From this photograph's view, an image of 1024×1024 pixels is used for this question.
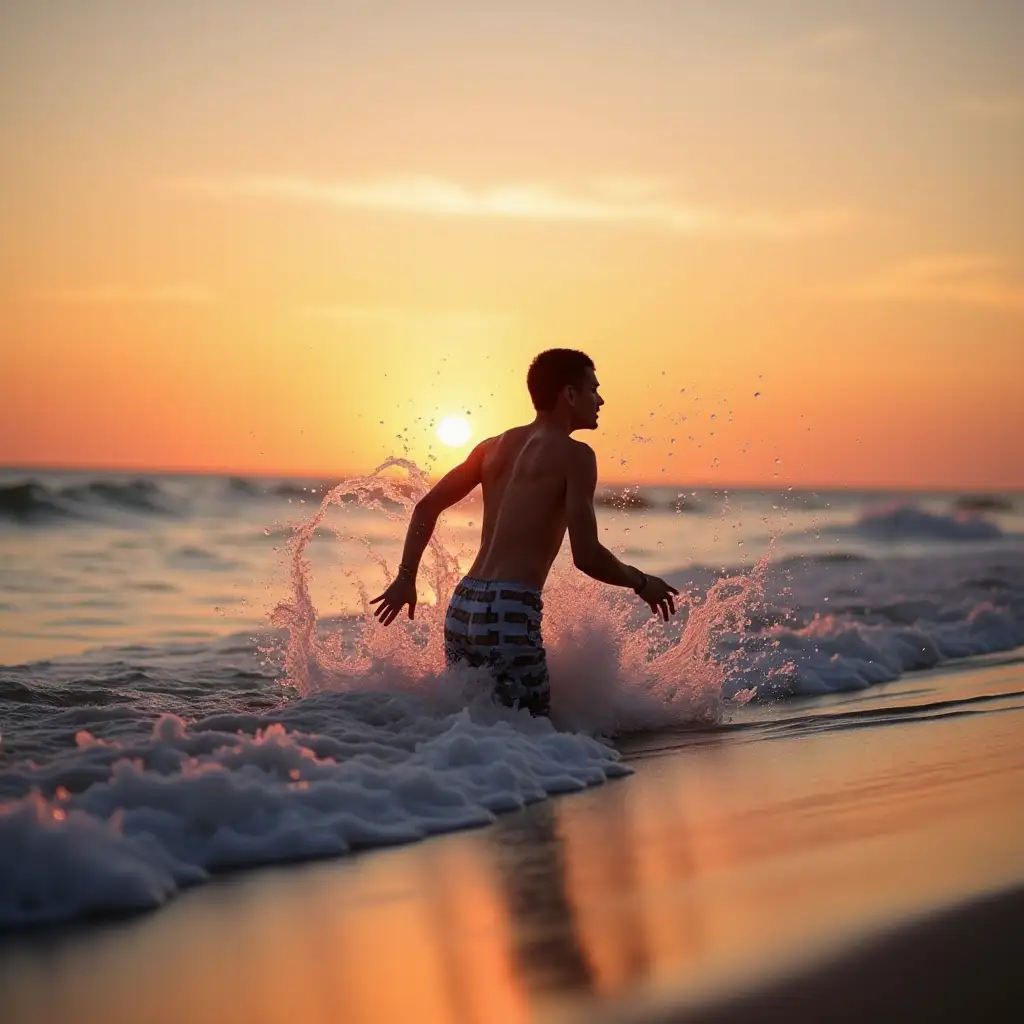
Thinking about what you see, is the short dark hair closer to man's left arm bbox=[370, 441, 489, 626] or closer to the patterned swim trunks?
man's left arm bbox=[370, 441, 489, 626]

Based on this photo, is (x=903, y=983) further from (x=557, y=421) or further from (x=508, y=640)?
(x=557, y=421)

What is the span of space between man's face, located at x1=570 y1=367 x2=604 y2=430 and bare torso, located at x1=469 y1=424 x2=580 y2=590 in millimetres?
125

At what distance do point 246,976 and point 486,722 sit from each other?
2.76m

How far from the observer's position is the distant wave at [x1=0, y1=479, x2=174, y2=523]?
26297 millimetres

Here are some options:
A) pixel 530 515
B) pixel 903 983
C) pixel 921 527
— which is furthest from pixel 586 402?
pixel 921 527

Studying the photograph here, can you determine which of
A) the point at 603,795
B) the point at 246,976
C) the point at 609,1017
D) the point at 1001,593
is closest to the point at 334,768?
the point at 603,795

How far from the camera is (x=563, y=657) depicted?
6641 mm

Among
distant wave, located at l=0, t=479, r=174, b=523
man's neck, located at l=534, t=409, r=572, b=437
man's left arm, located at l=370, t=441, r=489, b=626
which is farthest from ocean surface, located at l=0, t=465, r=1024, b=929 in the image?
distant wave, located at l=0, t=479, r=174, b=523

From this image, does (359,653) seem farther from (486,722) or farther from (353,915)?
(353,915)

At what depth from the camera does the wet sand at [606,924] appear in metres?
2.88

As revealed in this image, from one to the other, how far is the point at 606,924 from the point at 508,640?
2611mm

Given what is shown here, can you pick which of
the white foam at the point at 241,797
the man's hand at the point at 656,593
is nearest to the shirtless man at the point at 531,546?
the man's hand at the point at 656,593

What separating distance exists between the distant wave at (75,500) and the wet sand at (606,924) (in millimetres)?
22910

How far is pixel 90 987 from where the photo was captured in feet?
9.81
